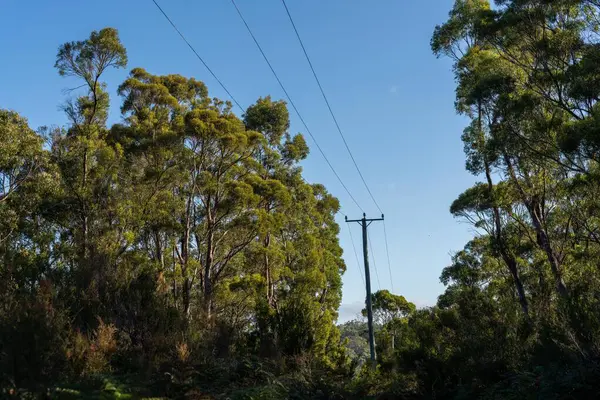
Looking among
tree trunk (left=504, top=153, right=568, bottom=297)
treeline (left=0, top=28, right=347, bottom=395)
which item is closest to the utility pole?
treeline (left=0, top=28, right=347, bottom=395)

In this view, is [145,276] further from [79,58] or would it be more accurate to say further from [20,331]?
[79,58]

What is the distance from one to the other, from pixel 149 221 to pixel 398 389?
13.5m

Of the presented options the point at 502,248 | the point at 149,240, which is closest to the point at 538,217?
the point at 502,248

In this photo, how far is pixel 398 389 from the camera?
9742 millimetres

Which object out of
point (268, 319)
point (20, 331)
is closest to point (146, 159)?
point (268, 319)

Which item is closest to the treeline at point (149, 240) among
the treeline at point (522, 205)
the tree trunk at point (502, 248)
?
the treeline at point (522, 205)

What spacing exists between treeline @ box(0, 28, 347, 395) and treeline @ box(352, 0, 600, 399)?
3454 millimetres

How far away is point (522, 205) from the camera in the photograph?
17.5 m

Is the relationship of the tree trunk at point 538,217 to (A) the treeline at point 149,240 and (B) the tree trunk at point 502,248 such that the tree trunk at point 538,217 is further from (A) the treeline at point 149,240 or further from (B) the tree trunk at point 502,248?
(A) the treeline at point 149,240

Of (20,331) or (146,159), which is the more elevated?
(146,159)

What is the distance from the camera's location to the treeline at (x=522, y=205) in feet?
25.0

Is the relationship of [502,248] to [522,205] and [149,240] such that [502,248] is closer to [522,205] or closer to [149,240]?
[522,205]

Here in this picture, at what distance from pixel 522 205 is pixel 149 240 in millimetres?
15793

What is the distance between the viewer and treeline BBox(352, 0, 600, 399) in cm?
762
